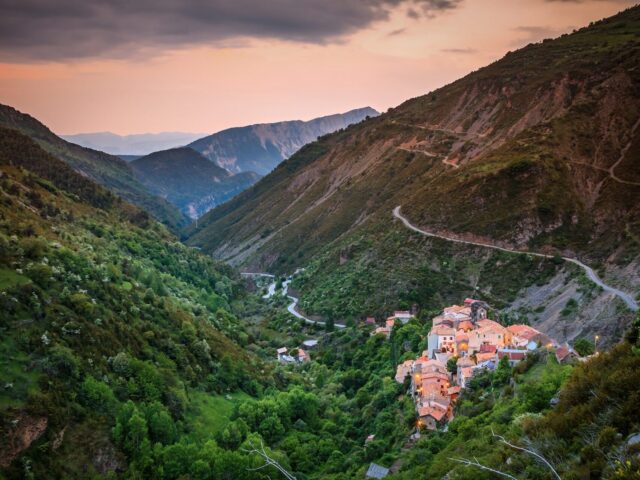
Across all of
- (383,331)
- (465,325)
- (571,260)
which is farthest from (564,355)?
(571,260)

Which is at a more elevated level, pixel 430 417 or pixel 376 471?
pixel 430 417

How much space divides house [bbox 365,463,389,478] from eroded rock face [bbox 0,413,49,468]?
18.9 m

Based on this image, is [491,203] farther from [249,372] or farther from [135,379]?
[135,379]

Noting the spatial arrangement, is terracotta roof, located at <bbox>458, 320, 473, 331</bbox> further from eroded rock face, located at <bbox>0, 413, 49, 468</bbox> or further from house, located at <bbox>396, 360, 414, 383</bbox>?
eroded rock face, located at <bbox>0, 413, 49, 468</bbox>

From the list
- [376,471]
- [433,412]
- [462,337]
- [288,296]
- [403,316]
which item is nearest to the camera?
[376,471]

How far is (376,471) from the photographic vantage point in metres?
39.6

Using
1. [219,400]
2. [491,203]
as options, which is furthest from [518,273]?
[219,400]

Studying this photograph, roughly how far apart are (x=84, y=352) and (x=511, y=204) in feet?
240

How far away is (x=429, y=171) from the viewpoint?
140 metres

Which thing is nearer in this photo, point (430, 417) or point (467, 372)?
point (430, 417)

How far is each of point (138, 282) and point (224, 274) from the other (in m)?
61.5

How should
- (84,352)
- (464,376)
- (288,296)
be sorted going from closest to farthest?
(84,352) → (464,376) → (288,296)

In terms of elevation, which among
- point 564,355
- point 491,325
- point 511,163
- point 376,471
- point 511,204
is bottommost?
point 376,471

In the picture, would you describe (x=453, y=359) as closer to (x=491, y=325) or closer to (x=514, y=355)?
(x=491, y=325)
